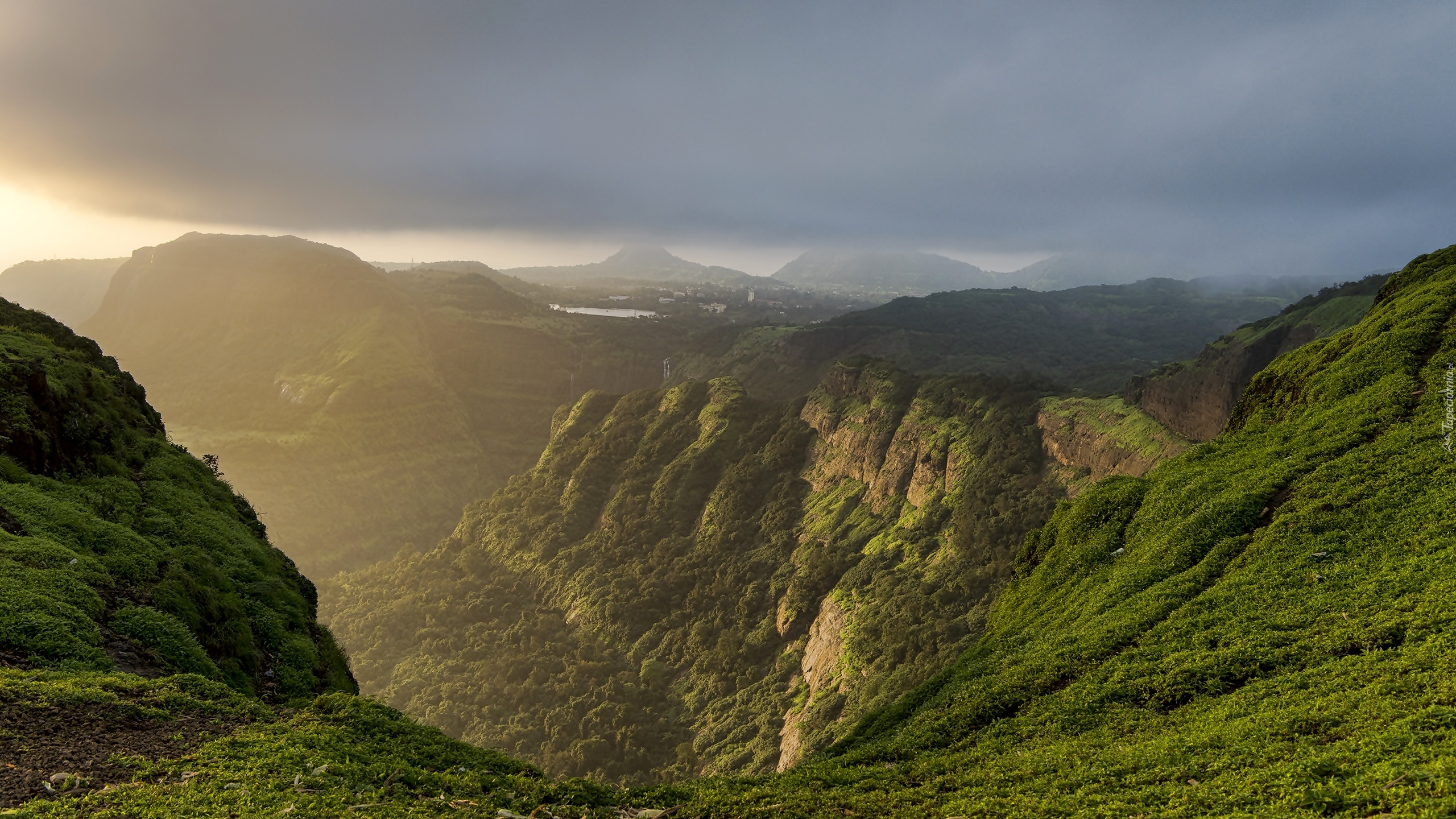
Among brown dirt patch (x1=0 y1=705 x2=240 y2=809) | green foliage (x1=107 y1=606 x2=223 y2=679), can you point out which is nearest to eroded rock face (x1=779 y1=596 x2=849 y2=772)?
green foliage (x1=107 y1=606 x2=223 y2=679)

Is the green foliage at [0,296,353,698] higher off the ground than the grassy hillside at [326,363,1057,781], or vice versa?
the green foliage at [0,296,353,698]

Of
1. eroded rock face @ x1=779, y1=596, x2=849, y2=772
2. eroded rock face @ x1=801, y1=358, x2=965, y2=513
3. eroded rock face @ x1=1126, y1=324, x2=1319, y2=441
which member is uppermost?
eroded rock face @ x1=1126, y1=324, x2=1319, y2=441

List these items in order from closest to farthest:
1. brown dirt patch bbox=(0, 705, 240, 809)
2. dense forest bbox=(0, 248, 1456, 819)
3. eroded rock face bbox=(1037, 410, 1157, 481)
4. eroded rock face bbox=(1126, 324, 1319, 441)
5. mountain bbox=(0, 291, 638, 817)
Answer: brown dirt patch bbox=(0, 705, 240, 809), dense forest bbox=(0, 248, 1456, 819), mountain bbox=(0, 291, 638, 817), eroded rock face bbox=(1037, 410, 1157, 481), eroded rock face bbox=(1126, 324, 1319, 441)

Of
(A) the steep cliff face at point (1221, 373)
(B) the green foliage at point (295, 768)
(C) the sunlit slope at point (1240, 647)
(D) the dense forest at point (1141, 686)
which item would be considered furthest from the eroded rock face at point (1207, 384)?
(B) the green foliage at point (295, 768)

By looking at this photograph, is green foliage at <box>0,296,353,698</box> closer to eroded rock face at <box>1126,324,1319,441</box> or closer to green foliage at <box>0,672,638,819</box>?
green foliage at <box>0,672,638,819</box>

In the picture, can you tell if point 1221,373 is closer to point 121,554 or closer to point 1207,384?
point 1207,384

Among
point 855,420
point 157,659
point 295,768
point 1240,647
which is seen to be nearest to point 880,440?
point 855,420

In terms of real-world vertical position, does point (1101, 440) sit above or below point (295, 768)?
above
